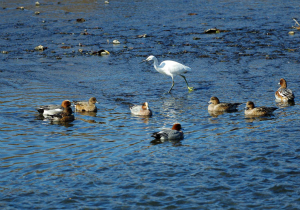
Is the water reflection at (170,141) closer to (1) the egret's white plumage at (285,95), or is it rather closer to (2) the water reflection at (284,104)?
(2) the water reflection at (284,104)

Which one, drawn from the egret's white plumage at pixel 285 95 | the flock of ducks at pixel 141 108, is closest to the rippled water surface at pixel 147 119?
the flock of ducks at pixel 141 108

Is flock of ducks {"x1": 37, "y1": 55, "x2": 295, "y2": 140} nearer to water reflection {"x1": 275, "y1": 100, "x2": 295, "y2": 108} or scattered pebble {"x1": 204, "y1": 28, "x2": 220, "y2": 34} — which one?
water reflection {"x1": 275, "y1": 100, "x2": 295, "y2": 108}

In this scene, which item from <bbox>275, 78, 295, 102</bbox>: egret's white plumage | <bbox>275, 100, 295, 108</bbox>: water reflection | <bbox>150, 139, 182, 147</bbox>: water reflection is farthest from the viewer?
<bbox>275, 78, 295, 102</bbox>: egret's white plumage

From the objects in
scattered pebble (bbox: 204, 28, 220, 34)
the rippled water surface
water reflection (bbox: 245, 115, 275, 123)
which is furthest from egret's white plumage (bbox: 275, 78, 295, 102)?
scattered pebble (bbox: 204, 28, 220, 34)

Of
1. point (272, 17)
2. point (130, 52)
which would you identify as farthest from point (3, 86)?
point (272, 17)

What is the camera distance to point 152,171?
9.37 meters

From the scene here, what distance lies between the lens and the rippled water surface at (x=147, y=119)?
27.8 ft

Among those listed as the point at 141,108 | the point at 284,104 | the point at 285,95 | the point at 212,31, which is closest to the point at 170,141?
the point at 141,108

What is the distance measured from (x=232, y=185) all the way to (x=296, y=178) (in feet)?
4.12

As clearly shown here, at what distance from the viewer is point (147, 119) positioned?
13.5 m

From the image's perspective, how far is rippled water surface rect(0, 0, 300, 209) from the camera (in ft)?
27.8

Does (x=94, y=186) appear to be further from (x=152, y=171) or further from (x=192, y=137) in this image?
(x=192, y=137)

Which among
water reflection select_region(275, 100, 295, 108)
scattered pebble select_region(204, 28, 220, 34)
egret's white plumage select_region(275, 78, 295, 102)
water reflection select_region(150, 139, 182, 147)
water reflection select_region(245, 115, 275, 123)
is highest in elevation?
scattered pebble select_region(204, 28, 220, 34)

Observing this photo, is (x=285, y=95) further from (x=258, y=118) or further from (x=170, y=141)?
(x=170, y=141)
